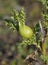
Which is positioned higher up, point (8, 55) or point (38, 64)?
point (38, 64)

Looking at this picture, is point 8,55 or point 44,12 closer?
point 44,12

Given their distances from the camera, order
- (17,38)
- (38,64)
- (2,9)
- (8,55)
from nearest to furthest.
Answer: (38,64)
(8,55)
(17,38)
(2,9)

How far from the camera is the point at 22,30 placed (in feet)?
3.56

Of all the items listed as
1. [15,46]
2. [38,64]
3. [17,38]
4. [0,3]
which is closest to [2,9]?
[0,3]

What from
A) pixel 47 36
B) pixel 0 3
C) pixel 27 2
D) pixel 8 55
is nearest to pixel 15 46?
pixel 8 55

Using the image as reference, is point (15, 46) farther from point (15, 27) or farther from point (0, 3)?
point (15, 27)

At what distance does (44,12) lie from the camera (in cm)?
112

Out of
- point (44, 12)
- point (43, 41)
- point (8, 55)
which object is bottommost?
point (8, 55)

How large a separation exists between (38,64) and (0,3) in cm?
389

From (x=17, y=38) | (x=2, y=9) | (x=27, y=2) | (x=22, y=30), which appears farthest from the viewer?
→ (x=2, y=9)

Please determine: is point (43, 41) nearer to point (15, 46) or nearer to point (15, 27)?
point (15, 27)

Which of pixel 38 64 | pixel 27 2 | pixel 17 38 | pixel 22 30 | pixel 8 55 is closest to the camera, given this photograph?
pixel 22 30

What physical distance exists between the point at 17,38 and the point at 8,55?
0.40m

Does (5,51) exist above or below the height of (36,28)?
below
